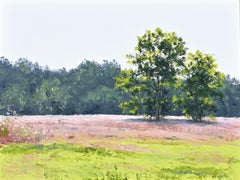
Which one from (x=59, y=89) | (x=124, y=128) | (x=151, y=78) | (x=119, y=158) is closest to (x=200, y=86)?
(x=151, y=78)

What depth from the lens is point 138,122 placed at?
19.7 meters

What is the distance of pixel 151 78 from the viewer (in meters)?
20.0

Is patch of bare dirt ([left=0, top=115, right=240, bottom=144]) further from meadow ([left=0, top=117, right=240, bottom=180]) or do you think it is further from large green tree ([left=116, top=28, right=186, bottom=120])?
large green tree ([left=116, top=28, right=186, bottom=120])

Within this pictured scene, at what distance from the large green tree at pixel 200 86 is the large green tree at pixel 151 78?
603 mm

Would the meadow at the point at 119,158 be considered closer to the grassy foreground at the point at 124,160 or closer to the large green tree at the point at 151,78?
the grassy foreground at the point at 124,160

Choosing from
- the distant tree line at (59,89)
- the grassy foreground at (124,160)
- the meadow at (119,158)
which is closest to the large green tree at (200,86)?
the meadow at (119,158)

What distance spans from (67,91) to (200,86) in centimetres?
594

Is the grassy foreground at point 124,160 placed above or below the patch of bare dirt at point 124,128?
below

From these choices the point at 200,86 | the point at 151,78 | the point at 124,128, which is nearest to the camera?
the point at 124,128

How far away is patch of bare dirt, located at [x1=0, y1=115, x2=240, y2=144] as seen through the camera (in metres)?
18.4

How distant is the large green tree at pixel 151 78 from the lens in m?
19.2

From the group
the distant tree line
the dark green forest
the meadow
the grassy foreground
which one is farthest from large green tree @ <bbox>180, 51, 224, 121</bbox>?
the distant tree line

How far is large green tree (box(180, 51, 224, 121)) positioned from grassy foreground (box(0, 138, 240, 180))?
2.24 m

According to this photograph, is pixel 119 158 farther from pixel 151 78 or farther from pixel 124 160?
pixel 151 78
